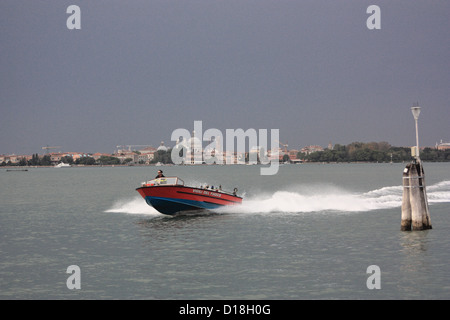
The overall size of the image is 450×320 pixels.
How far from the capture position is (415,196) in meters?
27.2

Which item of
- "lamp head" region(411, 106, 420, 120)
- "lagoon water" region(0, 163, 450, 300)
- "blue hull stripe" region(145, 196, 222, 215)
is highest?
"lamp head" region(411, 106, 420, 120)

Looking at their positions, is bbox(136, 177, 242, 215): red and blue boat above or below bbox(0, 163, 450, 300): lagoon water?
above

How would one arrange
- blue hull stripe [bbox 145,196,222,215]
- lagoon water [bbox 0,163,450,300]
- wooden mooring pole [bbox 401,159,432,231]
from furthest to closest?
blue hull stripe [bbox 145,196,222,215] → wooden mooring pole [bbox 401,159,432,231] → lagoon water [bbox 0,163,450,300]

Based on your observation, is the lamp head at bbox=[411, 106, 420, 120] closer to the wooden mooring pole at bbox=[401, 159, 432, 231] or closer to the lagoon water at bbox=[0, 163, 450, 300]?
the wooden mooring pole at bbox=[401, 159, 432, 231]

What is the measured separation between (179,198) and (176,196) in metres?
0.29

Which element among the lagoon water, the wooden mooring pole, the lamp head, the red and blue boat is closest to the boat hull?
the red and blue boat

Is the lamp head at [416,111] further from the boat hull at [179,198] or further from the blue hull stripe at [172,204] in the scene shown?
the blue hull stripe at [172,204]

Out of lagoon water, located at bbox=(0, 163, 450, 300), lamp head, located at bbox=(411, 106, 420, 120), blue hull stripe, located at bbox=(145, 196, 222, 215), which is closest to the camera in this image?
lagoon water, located at bbox=(0, 163, 450, 300)

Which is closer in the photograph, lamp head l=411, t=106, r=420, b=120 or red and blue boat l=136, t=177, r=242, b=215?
lamp head l=411, t=106, r=420, b=120

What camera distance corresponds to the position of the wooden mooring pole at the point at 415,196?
27184 mm

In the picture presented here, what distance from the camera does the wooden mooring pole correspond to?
27.2 metres

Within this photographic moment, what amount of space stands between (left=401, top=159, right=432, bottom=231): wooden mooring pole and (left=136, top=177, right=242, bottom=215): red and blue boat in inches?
637

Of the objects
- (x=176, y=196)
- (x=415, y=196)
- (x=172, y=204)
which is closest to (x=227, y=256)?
(x=415, y=196)
